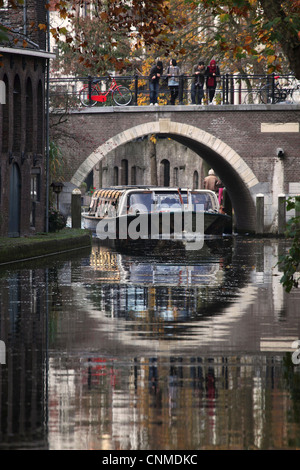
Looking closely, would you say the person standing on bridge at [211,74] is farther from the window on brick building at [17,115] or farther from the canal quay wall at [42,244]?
the window on brick building at [17,115]

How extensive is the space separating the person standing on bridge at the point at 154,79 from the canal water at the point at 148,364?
66.6 ft

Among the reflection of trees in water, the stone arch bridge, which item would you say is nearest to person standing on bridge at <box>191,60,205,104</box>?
the stone arch bridge

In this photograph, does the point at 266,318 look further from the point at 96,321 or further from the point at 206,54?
the point at 206,54

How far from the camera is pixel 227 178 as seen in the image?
42625 millimetres

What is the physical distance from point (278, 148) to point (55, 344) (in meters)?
29.9

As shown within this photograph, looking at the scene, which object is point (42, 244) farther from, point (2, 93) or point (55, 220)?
point (55, 220)

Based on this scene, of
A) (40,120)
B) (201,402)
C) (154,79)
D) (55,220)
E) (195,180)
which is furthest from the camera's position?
(195,180)

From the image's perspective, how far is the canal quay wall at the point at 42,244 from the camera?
22.8 metres

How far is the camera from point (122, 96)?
134ft

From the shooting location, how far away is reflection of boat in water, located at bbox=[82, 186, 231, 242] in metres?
32.1

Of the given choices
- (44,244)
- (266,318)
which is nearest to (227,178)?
(44,244)

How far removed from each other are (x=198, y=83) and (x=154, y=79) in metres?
1.59

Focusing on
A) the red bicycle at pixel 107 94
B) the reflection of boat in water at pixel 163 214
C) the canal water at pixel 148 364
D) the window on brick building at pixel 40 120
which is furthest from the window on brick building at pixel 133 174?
the canal water at pixel 148 364

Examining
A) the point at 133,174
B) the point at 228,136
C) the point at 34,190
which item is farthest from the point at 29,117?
the point at 133,174
